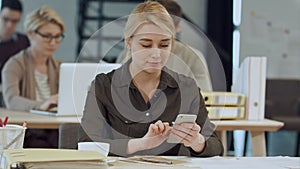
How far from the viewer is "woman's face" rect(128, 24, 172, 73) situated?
152 centimetres

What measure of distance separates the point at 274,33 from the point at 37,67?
2.45 m

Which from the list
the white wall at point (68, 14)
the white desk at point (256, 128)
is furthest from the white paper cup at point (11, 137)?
the white wall at point (68, 14)

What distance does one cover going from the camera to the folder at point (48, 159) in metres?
1.18

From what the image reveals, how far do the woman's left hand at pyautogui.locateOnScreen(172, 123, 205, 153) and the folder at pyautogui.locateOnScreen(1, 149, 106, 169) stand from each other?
27cm

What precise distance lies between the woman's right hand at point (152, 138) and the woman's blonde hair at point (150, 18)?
0.26 metres

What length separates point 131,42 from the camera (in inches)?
61.5

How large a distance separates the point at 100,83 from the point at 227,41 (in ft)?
11.1

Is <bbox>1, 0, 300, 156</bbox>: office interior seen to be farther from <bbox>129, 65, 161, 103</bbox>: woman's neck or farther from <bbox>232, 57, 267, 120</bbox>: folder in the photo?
<bbox>129, 65, 161, 103</bbox>: woman's neck

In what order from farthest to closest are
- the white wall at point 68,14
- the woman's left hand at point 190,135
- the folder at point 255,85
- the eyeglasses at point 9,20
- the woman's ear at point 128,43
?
the white wall at point 68,14 < the eyeglasses at point 9,20 < the folder at point 255,85 < the woman's ear at point 128,43 < the woman's left hand at point 190,135

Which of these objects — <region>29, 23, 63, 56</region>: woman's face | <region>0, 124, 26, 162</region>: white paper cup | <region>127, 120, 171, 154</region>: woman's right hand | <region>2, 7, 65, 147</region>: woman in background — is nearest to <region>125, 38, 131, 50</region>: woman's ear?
<region>127, 120, 171, 154</region>: woman's right hand

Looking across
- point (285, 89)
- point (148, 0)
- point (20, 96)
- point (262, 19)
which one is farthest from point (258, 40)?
point (148, 0)

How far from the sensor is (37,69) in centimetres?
337

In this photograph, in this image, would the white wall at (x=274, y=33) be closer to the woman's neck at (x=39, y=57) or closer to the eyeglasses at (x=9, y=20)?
the eyeglasses at (x=9, y=20)

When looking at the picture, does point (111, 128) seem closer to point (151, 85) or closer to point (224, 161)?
point (151, 85)
